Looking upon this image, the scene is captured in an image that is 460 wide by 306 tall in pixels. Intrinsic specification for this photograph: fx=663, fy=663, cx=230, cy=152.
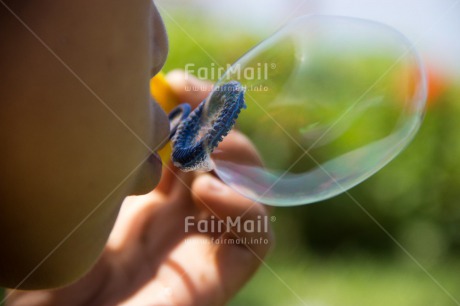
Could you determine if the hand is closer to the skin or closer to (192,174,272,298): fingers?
(192,174,272,298): fingers

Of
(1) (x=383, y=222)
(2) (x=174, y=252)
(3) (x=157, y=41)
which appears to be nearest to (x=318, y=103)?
(3) (x=157, y=41)

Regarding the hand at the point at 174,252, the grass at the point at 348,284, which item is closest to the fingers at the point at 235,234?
the hand at the point at 174,252

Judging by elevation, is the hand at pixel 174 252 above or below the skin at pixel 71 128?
below

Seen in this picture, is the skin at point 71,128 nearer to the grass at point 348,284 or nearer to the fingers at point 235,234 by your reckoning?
the fingers at point 235,234

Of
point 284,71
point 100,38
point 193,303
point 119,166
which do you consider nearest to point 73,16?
point 100,38

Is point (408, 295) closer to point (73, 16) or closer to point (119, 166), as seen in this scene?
point (119, 166)

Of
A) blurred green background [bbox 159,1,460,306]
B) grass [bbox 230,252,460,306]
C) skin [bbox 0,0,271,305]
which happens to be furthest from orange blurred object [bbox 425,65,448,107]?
skin [bbox 0,0,271,305]
